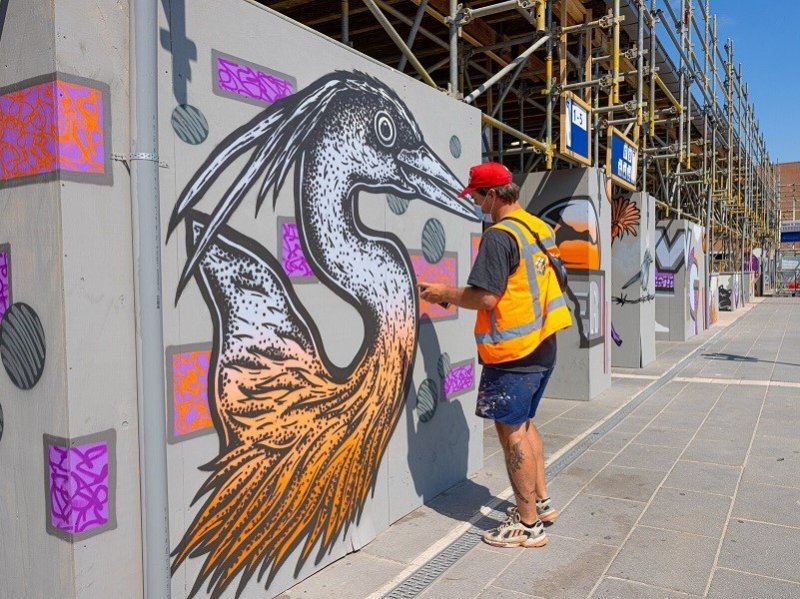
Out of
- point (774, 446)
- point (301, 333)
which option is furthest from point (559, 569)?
point (774, 446)

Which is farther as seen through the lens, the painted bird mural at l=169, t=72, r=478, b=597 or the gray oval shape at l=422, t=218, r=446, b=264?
the gray oval shape at l=422, t=218, r=446, b=264

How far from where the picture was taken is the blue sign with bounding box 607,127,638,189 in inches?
316

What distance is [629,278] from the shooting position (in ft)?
31.3

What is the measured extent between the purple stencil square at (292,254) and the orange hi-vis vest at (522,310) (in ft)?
3.20

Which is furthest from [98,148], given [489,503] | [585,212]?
[585,212]

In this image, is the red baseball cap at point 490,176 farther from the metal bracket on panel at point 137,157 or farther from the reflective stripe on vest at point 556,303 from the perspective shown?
the metal bracket on panel at point 137,157

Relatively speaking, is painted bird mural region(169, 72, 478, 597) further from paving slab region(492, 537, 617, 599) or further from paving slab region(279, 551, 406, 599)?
paving slab region(492, 537, 617, 599)

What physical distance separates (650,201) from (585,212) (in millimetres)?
3237

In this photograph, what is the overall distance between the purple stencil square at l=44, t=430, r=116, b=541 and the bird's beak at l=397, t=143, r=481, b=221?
7.28 feet

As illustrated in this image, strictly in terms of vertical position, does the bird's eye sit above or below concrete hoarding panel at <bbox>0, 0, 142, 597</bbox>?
above

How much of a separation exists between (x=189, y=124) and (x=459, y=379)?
2523 mm

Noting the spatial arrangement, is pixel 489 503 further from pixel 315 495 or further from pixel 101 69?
pixel 101 69

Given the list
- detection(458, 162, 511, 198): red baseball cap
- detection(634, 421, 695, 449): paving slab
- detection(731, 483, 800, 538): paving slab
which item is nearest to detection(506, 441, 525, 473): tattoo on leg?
detection(458, 162, 511, 198): red baseball cap

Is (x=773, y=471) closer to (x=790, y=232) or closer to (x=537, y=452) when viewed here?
(x=537, y=452)
